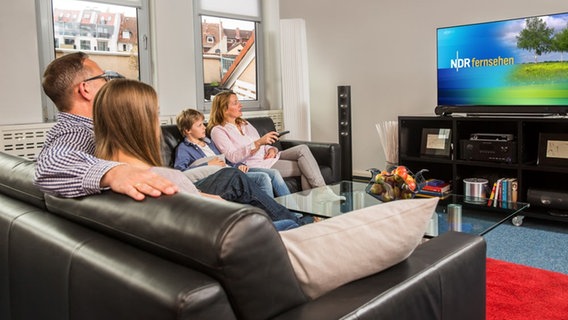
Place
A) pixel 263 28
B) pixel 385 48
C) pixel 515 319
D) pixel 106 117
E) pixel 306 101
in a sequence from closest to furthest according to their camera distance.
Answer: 1. pixel 106 117
2. pixel 515 319
3. pixel 385 48
4. pixel 306 101
5. pixel 263 28

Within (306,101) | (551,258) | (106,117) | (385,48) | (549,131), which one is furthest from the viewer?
(306,101)

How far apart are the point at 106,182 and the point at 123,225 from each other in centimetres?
19

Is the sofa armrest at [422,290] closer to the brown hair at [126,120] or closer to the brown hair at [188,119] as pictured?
the brown hair at [126,120]

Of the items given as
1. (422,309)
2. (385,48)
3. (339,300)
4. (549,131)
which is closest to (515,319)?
(422,309)

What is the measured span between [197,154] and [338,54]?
249 centimetres

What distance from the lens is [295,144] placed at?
475 cm

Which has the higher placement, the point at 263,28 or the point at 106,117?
the point at 263,28

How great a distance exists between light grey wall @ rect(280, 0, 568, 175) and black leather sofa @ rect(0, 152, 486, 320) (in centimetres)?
376


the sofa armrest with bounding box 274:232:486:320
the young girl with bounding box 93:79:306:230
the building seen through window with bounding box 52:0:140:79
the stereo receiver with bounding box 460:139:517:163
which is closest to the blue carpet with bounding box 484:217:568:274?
the stereo receiver with bounding box 460:139:517:163

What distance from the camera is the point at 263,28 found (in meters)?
6.12

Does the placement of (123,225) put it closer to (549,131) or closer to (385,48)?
(549,131)

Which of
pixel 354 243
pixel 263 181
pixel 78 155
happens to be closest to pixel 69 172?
pixel 78 155

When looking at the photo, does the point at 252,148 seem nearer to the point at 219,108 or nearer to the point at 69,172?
the point at 219,108

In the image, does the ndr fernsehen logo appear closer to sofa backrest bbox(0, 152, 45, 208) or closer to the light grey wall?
the light grey wall
